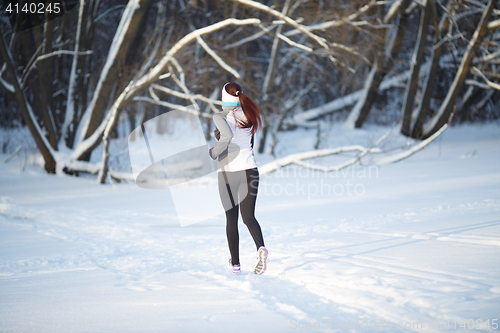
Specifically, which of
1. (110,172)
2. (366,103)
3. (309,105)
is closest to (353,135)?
(366,103)

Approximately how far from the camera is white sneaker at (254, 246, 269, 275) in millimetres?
3695

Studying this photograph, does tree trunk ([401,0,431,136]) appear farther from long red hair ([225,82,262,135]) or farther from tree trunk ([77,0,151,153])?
long red hair ([225,82,262,135])

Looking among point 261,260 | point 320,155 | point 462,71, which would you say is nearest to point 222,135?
point 261,260

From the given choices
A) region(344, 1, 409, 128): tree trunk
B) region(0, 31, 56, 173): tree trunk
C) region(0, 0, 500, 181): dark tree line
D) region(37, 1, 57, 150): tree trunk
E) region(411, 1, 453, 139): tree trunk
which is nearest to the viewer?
region(0, 0, 500, 181): dark tree line

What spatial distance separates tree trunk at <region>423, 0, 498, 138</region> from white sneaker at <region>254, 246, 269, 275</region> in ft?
39.2

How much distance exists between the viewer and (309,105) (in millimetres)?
23281

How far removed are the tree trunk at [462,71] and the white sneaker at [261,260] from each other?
470 inches

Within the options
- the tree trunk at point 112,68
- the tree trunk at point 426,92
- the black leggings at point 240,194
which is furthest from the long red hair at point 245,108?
the tree trunk at point 426,92

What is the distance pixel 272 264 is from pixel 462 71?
12.9 metres

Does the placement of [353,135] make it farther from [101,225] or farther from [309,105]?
[101,225]

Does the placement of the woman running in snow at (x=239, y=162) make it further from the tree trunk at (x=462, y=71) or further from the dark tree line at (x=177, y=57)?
the tree trunk at (x=462, y=71)

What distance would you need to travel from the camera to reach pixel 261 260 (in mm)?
3721

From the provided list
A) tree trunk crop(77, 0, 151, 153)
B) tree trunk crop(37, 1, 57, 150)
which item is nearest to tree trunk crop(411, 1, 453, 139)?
tree trunk crop(77, 0, 151, 153)

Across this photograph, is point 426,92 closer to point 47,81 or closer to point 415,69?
point 415,69
